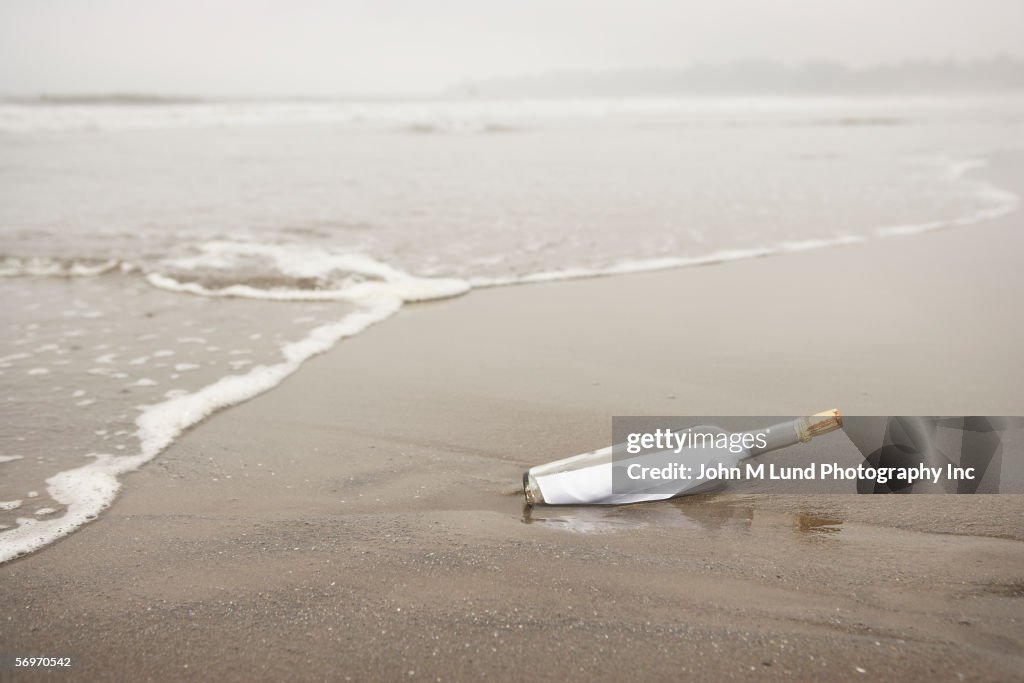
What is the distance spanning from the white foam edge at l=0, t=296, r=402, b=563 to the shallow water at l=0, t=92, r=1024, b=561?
0.03 ft

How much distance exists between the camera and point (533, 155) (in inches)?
587

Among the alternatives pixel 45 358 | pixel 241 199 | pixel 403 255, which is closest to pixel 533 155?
pixel 241 199

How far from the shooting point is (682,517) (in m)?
2.14

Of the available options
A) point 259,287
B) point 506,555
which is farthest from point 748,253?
point 506,555

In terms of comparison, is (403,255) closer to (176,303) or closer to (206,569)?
(176,303)

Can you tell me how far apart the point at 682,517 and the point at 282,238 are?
222 inches

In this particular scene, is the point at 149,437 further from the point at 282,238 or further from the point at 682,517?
the point at 282,238

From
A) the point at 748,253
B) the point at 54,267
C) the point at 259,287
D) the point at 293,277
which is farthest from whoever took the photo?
the point at 748,253

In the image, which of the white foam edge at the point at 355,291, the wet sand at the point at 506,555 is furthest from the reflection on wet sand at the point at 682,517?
the white foam edge at the point at 355,291

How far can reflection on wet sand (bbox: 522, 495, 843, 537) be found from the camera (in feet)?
6.84

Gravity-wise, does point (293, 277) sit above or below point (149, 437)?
above

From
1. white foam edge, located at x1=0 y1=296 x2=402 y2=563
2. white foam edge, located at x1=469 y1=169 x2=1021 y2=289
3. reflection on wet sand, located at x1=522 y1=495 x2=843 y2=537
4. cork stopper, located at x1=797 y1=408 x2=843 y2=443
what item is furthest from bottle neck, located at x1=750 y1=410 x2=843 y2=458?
white foam edge, located at x1=469 y1=169 x2=1021 y2=289

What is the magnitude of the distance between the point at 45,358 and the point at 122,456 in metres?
1.42

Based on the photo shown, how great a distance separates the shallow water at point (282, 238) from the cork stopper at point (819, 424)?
2.11m
